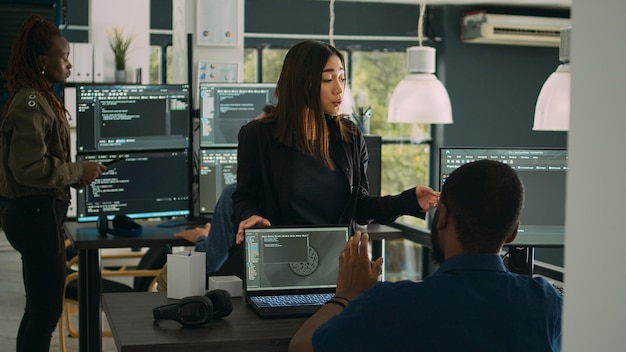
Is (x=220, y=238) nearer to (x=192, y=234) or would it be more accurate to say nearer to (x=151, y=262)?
(x=192, y=234)

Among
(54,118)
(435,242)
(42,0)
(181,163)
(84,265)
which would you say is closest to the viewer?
(435,242)

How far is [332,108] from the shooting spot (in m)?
2.81

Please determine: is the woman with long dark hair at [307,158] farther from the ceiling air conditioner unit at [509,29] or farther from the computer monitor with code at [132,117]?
the ceiling air conditioner unit at [509,29]

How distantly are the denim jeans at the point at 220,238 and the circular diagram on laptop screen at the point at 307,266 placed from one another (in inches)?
33.0

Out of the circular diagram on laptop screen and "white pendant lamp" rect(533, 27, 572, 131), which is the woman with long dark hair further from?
"white pendant lamp" rect(533, 27, 572, 131)

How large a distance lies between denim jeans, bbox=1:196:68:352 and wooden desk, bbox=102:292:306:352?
922 mm

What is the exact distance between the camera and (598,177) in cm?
66

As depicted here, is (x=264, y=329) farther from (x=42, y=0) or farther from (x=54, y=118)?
(x=42, y=0)

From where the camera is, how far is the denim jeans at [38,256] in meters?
3.14

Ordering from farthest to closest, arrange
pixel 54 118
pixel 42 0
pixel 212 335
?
1. pixel 42 0
2. pixel 54 118
3. pixel 212 335

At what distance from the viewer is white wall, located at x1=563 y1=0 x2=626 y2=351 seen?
0.65m

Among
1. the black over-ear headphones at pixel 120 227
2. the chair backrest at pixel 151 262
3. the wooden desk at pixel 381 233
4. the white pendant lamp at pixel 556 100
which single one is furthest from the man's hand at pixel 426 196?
the chair backrest at pixel 151 262

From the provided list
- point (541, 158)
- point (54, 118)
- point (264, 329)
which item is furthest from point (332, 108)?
point (54, 118)

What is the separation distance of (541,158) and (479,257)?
1.40m
